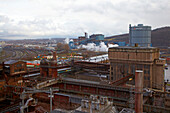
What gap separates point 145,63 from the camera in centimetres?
2689

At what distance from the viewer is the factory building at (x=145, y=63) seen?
87.1ft

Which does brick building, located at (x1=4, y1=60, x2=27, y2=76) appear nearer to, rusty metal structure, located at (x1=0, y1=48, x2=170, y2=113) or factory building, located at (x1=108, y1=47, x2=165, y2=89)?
rusty metal structure, located at (x1=0, y1=48, x2=170, y2=113)

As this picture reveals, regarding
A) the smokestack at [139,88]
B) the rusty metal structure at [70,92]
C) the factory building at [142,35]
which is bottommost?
the rusty metal structure at [70,92]

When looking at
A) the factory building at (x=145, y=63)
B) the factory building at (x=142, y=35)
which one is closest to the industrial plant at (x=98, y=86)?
the factory building at (x=145, y=63)

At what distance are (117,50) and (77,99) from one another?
1316cm

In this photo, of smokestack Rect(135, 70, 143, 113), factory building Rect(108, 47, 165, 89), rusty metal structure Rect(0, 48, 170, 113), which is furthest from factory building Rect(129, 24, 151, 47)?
smokestack Rect(135, 70, 143, 113)

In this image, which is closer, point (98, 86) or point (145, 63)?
point (98, 86)

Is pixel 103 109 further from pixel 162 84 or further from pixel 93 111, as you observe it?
pixel 162 84

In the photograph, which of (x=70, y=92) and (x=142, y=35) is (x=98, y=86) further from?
(x=142, y=35)

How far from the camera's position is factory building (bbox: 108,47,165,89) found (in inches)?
1046

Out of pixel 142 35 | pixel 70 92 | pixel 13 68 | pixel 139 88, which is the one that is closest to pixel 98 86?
pixel 70 92

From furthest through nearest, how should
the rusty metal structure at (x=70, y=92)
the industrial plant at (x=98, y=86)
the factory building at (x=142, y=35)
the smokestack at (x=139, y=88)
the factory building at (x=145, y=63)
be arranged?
the factory building at (x=142, y=35), the factory building at (x=145, y=63), the rusty metal structure at (x=70, y=92), the industrial plant at (x=98, y=86), the smokestack at (x=139, y=88)

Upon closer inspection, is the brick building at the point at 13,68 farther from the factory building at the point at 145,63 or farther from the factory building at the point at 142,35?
the factory building at the point at 142,35

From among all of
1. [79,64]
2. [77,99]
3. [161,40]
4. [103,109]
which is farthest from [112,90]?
[161,40]
